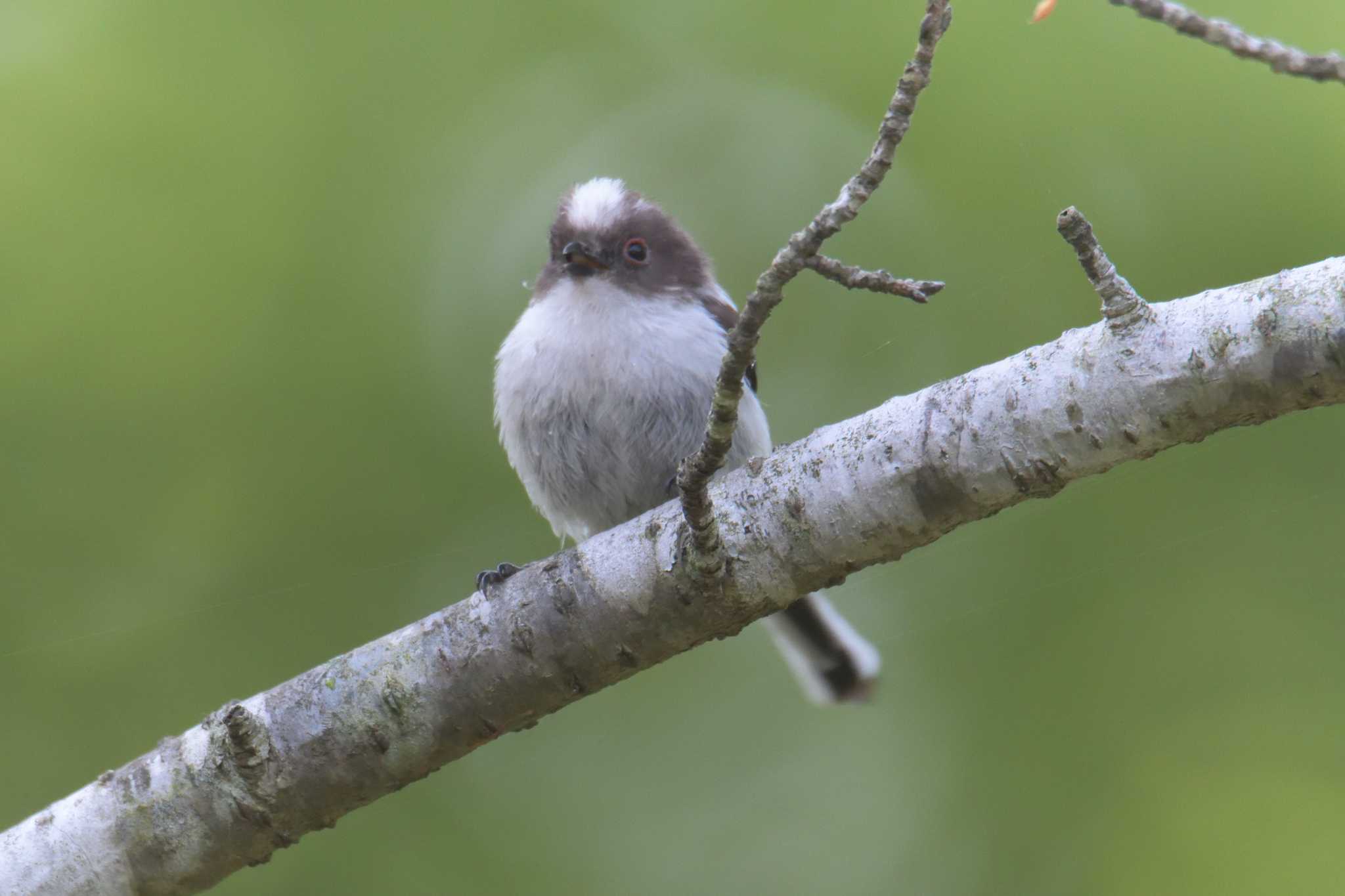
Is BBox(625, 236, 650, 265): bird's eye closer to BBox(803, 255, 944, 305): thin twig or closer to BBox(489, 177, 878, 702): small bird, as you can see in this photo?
BBox(489, 177, 878, 702): small bird

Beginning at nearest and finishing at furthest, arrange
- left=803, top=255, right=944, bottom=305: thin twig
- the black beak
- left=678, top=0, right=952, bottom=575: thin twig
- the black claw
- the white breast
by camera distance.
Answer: left=678, top=0, right=952, bottom=575: thin twig → left=803, top=255, right=944, bottom=305: thin twig → the black claw → the white breast → the black beak

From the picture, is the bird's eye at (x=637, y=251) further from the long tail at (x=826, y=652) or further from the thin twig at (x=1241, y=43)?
the thin twig at (x=1241, y=43)

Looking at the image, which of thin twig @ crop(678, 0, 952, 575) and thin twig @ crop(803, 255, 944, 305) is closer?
thin twig @ crop(678, 0, 952, 575)

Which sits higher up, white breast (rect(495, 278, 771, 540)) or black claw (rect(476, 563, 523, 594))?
white breast (rect(495, 278, 771, 540))

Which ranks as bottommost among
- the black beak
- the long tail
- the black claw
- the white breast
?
the long tail

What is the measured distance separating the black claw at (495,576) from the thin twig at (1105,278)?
148 cm

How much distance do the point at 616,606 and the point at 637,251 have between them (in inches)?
72.1

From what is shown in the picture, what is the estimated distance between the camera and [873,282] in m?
2.34

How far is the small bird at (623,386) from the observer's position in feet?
12.8

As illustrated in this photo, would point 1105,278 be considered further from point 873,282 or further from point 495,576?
point 495,576

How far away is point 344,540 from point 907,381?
7.73 feet

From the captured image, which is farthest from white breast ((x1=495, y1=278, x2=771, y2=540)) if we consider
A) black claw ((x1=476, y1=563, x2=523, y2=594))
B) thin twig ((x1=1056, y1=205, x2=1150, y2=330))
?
thin twig ((x1=1056, y1=205, x2=1150, y2=330))

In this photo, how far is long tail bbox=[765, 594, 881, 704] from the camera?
14.3ft

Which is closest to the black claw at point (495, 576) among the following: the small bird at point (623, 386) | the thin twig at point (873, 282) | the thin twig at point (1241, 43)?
the small bird at point (623, 386)
